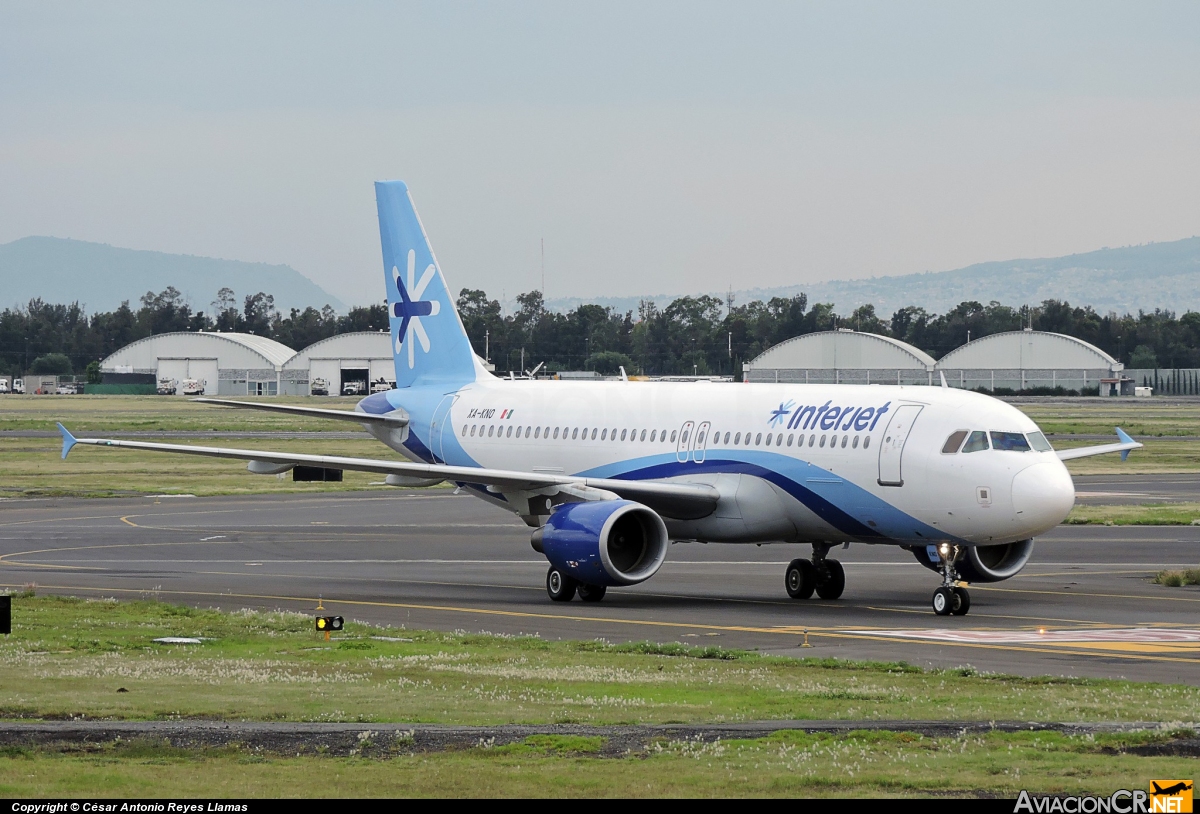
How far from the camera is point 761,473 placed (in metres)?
34.6

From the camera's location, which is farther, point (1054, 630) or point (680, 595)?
point (680, 595)

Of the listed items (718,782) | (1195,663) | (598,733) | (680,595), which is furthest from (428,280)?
(718,782)

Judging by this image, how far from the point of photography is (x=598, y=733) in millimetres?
17109

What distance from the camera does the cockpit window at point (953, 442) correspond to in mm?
31859

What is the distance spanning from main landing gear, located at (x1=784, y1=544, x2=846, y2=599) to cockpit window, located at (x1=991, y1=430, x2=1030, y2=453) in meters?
4.74

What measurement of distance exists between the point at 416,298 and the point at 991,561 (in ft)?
61.9

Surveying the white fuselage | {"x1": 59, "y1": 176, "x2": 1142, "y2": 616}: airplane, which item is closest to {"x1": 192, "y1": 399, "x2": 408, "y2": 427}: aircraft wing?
{"x1": 59, "y1": 176, "x2": 1142, "y2": 616}: airplane

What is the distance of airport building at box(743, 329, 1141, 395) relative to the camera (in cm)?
18162

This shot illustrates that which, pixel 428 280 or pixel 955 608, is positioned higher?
pixel 428 280

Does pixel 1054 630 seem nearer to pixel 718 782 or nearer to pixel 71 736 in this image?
pixel 718 782

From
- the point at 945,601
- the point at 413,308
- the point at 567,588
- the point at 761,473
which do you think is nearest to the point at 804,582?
the point at 761,473
